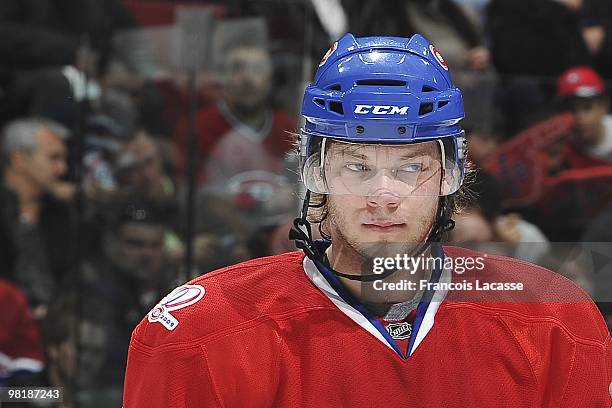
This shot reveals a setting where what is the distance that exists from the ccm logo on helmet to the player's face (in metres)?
0.06

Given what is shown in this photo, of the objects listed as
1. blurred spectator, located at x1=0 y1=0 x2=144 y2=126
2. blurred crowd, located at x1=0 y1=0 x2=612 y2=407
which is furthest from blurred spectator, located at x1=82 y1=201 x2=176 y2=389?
blurred spectator, located at x1=0 y1=0 x2=144 y2=126

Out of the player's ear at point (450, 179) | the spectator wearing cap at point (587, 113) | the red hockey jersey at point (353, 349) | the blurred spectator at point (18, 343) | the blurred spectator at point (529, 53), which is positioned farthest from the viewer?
the blurred spectator at point (529, 53)

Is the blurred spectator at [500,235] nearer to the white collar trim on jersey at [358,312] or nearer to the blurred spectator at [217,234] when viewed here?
the white collar trim on jersey at [358,312]

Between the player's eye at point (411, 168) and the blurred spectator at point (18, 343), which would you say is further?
the blurred spectator at point (18, 343)

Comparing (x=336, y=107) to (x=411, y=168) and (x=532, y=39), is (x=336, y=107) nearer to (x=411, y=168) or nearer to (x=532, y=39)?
(x=411, y=168)

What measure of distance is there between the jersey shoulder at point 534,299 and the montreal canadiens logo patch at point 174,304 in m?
0.39

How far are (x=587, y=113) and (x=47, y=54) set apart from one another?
1.59 meters

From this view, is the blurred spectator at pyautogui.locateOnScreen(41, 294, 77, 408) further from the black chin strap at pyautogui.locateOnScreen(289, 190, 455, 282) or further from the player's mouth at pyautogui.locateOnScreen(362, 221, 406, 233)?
the player's mouth at pyautogui.locateOnScreen(362, 221, 406, 233)

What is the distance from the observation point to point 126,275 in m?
3.36

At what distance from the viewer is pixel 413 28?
3.44m

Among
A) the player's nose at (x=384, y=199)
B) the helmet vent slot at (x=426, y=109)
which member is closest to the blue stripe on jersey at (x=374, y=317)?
the player's nose at (x=384, y=199)

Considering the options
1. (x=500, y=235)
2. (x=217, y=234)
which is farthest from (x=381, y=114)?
(x=217, y=234)

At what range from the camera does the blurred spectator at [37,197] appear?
331cm

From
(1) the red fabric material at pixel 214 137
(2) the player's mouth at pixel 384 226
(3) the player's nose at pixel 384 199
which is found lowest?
(1) the red fabric material at pixel 214 137
